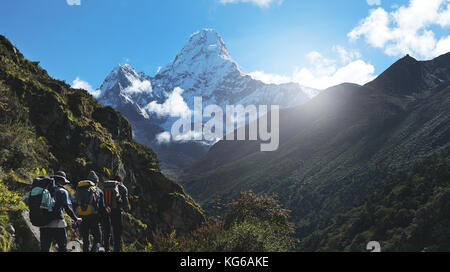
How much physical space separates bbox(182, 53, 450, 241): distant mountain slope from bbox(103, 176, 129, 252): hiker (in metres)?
79.2

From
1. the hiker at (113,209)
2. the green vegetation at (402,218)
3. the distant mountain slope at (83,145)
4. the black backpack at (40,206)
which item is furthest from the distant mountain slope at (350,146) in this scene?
the black backpack at (40,206)

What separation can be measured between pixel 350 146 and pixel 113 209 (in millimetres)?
120206

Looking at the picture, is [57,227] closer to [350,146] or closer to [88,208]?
[88,208]

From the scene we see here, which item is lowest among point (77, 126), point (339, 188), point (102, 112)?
point (339, 188)

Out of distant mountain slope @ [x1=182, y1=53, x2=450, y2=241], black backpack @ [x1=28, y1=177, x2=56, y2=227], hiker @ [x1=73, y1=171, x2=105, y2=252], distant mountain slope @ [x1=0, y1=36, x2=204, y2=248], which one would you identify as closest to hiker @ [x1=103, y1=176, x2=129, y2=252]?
hiker @ [x1=73, y1=171, x2=105, y2=252]

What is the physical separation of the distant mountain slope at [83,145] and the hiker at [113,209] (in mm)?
3115

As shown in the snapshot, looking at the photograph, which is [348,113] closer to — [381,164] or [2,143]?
[381,164]

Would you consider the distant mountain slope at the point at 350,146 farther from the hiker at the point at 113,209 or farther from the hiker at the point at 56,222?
the hiker at the point at 56,222

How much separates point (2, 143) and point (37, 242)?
14.4 ft

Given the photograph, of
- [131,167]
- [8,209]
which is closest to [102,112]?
[131,167]

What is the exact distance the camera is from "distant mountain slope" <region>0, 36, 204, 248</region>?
42.6 ft

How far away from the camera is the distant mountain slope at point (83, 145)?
12977 millimetres

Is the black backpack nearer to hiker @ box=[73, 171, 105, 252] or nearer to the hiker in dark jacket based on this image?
the hiker in dark jacket

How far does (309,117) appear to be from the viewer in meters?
200
